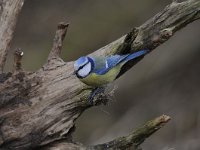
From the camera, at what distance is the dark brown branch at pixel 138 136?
2.72 meters

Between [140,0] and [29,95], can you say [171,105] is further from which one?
[29,95]

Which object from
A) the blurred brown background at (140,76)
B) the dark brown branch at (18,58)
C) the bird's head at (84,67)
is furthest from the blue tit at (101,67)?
the blurred brown background at (140,76)

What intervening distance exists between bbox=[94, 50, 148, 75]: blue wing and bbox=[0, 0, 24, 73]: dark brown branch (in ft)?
1.69

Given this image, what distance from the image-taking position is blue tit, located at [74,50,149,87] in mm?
2951

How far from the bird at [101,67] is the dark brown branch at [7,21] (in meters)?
0.41

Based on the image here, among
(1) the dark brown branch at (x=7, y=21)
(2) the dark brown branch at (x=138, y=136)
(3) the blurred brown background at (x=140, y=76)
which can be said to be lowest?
(2) the dark brown branch at (x=138, y=136)

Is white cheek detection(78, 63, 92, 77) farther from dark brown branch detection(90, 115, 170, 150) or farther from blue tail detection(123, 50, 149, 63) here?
dark brown branch detection(90, 115, 170, 150)

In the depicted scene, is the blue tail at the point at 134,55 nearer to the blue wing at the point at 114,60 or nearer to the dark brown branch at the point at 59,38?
the blue wing at the point at 114,60

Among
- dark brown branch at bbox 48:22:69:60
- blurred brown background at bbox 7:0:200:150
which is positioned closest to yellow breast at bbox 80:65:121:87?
dark brown branch at bbox 48:22:69:60

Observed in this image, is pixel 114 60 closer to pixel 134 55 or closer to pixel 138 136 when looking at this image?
pixel 134 55

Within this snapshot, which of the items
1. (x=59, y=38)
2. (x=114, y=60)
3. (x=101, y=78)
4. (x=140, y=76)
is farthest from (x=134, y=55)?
A: (x=140, y=76)

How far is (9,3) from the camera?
3232 mm

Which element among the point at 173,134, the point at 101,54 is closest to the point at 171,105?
the point at 173,134

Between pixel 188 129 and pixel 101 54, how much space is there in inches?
97.2
